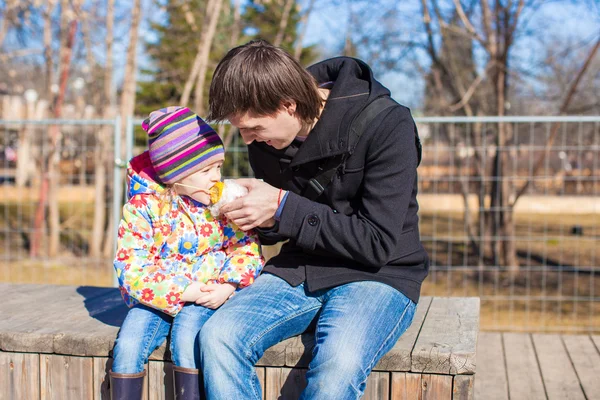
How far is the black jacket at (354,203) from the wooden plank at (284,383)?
0.27 meters

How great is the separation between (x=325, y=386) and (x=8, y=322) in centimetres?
131

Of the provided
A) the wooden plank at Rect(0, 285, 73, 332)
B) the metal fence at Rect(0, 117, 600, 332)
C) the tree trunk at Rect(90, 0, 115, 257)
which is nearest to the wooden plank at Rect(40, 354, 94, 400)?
the wooden plank at Rect(0, 285, 73, 332)

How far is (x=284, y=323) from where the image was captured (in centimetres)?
201

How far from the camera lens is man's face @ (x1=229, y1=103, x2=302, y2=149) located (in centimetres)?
198

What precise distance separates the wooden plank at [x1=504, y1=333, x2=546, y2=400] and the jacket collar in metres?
1.56

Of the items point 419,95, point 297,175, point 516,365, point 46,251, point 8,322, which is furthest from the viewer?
point 419,95

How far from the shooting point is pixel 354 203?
83.1 inches

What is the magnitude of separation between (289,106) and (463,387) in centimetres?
96

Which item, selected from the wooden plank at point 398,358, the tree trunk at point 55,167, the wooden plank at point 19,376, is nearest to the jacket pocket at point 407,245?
the wooden plank at point 398,358

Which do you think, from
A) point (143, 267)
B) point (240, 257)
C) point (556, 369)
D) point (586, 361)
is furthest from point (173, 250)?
point (586, 361)

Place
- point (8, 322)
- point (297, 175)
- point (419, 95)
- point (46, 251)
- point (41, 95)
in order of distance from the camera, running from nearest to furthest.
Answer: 1. point (297, 175)
2. point (8, 322)
3. point (46, 251)
4. point (419, 95)
5. point (41, 95)

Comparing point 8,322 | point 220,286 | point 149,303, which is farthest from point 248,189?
point 8,322

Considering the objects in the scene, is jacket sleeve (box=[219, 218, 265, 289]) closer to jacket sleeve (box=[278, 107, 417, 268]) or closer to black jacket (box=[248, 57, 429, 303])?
black jacket (box=[248, 57, 429, 303])

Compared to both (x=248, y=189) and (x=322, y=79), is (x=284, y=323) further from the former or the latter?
(x=322, y=79)
